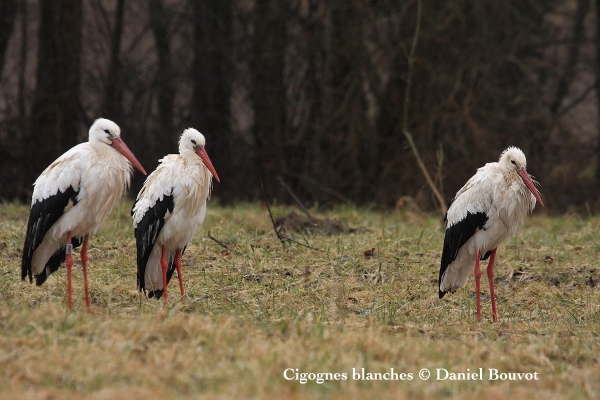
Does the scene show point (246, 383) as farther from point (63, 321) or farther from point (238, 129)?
point (238, 129)

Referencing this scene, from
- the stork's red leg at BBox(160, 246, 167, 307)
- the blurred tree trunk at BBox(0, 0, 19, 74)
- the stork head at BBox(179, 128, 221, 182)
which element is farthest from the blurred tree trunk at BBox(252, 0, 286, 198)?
the stork's red leg at BBox(160, 246, 167, 307)

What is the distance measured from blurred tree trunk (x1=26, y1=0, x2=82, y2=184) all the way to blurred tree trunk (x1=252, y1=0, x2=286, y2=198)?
103 inches

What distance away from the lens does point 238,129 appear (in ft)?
41.5

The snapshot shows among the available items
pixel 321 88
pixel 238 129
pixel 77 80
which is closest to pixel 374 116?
pixel 321 88

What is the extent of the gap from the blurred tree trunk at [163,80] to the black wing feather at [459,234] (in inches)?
258

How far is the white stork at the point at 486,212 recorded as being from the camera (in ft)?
18.8

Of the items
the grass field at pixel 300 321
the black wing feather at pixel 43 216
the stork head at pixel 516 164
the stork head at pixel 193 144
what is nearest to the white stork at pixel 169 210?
the stork head at pixel 193 144

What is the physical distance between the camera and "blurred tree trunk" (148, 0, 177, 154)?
1195cm

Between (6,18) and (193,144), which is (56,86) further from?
(193,144)

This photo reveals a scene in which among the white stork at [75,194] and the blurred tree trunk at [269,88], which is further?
the blurred tree trunk at [269,88]

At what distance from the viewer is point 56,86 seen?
1135 cm

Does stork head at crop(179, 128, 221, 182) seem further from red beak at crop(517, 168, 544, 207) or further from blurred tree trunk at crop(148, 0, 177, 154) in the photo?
blurred tree trunk at crop(148, 0, 177, 154)

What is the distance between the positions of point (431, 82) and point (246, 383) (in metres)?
8.91

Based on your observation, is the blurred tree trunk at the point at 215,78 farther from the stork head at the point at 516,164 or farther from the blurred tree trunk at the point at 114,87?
the stork head at the point at 516,164
